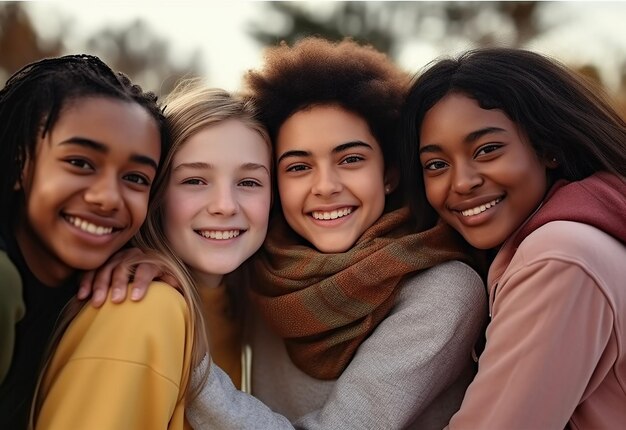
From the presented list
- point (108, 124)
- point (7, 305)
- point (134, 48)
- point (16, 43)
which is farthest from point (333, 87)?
point (134, 48)

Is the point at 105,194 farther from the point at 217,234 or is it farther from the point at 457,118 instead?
the point at 457,118

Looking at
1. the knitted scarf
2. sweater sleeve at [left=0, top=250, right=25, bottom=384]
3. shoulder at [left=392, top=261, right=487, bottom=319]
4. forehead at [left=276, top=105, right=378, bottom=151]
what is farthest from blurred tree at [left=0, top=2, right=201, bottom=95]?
A: sweater sleeve at [left=0, top=250, right=25, bottom=384]

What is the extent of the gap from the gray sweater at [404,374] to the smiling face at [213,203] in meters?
0.46

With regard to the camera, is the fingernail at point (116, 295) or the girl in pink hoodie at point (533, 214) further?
the fingernail at point (116, 295)

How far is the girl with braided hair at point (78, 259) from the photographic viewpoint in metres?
2.14

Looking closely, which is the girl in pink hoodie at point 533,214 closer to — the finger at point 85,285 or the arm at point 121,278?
the arm at point 121,278

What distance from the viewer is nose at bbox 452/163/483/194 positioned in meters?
2.56

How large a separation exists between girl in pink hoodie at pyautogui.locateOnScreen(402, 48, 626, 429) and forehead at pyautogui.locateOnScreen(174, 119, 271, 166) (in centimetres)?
57

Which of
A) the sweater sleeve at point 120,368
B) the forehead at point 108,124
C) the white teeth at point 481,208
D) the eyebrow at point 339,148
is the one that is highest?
the forehead at point 108,124

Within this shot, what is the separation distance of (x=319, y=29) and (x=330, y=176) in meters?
9.88

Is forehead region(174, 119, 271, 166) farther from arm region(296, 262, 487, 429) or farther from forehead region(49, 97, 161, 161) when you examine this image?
arm region(296, 262, 487, 429)

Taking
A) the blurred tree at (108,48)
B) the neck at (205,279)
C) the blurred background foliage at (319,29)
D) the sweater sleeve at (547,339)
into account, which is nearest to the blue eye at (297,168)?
the neck at (205,279)

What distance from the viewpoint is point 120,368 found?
2.13 meters

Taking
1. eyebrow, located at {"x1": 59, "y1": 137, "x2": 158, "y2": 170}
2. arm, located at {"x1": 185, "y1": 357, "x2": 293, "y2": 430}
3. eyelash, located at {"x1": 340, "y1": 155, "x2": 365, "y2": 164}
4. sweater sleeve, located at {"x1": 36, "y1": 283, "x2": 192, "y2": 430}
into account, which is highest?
eyebrow, located at {"x1": 59, "y1": 137, "x2": 158, "y2": 170}
